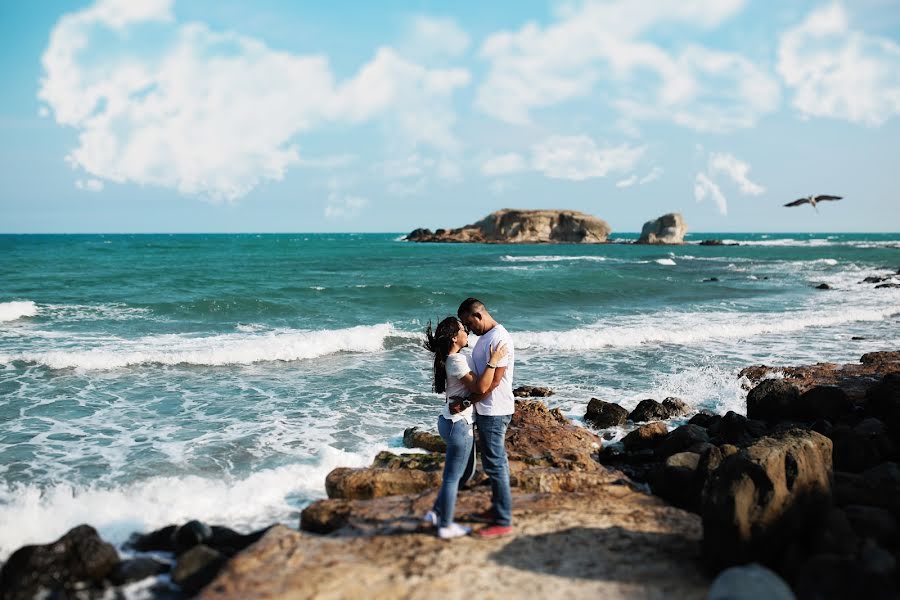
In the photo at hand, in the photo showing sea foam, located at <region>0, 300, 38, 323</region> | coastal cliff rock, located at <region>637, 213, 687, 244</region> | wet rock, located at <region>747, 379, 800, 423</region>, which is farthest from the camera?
coastal cliff rock, located at <region>637, 213, 687, 244</region>

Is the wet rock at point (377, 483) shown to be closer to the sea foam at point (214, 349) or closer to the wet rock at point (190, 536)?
the wet rock at point (190, 536)

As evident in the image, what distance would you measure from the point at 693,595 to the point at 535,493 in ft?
7.02

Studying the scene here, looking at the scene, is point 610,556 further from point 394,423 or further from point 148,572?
point 394,423

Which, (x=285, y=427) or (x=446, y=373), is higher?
(x=446, y=373)

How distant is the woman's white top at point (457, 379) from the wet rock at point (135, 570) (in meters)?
2.58

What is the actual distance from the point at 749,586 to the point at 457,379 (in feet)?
7.98

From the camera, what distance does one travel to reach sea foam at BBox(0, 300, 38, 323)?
789 inches

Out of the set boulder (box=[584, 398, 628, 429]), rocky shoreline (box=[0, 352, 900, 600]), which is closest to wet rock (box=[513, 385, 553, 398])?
boulder (box=[584, 398, 628, 429])


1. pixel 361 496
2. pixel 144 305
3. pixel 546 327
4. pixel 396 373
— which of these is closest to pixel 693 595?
pixel 361 496

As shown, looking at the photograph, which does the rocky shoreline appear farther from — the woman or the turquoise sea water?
the turquoise sea water

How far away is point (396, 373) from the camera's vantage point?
1339 cm

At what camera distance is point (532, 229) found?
363 ft

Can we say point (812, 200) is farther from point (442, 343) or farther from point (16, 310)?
point (16, 310)

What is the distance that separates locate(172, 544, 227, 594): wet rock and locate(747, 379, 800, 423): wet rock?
7782 millimetres
